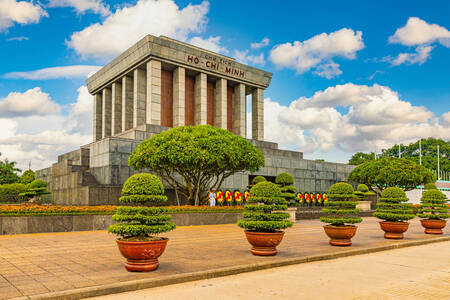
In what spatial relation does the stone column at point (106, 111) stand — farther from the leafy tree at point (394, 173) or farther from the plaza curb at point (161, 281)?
the plaza curb at point (161, 281)

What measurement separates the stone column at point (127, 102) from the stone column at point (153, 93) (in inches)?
199

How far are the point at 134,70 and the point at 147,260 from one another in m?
31.9

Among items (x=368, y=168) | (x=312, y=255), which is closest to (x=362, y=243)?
(x=312, y=255)

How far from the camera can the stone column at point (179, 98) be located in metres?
36.9

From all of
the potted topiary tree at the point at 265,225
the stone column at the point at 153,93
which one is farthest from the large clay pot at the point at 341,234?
the stone column at the point at 153,93

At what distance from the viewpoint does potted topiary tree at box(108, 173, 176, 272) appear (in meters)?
8.26

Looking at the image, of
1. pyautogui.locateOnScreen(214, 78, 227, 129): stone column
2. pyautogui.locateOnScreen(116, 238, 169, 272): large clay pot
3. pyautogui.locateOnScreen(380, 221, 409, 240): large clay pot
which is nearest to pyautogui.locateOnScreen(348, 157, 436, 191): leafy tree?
pyautogui.locateOnScreen(214, 78, 227, 129): stone column

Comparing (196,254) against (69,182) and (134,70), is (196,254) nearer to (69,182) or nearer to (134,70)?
(69,182)

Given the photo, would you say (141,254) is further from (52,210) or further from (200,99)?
(200,99)

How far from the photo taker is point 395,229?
15312 millimetres

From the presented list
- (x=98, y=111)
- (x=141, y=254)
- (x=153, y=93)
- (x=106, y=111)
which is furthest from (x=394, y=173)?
(x=141, y=254)

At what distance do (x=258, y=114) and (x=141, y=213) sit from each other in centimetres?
3640

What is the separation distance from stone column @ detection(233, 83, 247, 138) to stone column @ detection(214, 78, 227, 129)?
2137mm

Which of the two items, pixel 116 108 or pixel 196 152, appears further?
pixel 116 108
